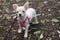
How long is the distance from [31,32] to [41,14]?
2.34 feet

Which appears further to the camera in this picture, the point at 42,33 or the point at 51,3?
the point at 51,3

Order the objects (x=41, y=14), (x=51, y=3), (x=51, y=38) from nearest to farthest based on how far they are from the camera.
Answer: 1. (x=51, y=38)
2. (x=41, y=14)
3. (x=51, y=3)

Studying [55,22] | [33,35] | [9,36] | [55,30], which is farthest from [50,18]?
[9,36]

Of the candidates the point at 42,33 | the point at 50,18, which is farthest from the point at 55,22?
the point at 42,33

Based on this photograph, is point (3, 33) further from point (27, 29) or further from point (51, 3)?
point (51, 3)

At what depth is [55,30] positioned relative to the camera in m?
3.46

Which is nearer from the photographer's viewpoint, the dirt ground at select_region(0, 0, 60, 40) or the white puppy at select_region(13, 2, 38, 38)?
the white puppy at select_region(13, 2, 38, 38)

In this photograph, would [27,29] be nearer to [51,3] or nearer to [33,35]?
[33,35]

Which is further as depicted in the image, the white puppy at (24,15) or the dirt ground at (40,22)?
the dirt ground at (40,22)

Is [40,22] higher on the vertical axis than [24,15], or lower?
lower

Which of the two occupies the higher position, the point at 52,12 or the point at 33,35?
the point at 52,12

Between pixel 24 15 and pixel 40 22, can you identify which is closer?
pixel 24 15

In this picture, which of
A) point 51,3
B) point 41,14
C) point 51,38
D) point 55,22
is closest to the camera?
point 51,38

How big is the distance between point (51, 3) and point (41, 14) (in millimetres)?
562
